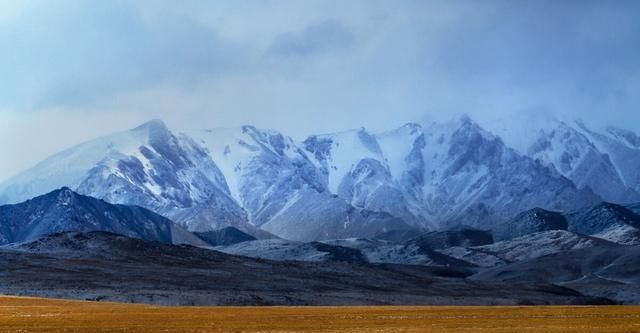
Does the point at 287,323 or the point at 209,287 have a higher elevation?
the point at 287,323

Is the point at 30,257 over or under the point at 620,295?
over

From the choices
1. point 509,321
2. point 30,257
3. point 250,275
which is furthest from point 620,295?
point 509,321

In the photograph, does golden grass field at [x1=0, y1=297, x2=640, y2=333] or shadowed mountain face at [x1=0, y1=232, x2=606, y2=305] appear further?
shadowed mountain face at [x1=0, y1=232, x2=606, y2=305]

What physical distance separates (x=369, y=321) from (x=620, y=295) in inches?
5238

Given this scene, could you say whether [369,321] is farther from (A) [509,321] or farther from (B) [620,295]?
(B) [620,295]

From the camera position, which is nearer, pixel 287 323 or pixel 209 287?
pixel 287 323

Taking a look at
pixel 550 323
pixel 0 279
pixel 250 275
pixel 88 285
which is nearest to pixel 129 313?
pixel 550 323

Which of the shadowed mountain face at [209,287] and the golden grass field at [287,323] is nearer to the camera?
the golden grass field at [287,323]

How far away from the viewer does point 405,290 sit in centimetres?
18675

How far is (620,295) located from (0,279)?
389ft

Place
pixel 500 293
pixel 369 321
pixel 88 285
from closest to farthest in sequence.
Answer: pixel 369 321
pixel 88 285
pixel 500 293

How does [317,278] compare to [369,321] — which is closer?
[369,321]

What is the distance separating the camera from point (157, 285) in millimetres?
159625

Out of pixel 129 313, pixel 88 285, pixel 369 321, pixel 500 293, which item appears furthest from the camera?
pixel 500 293
